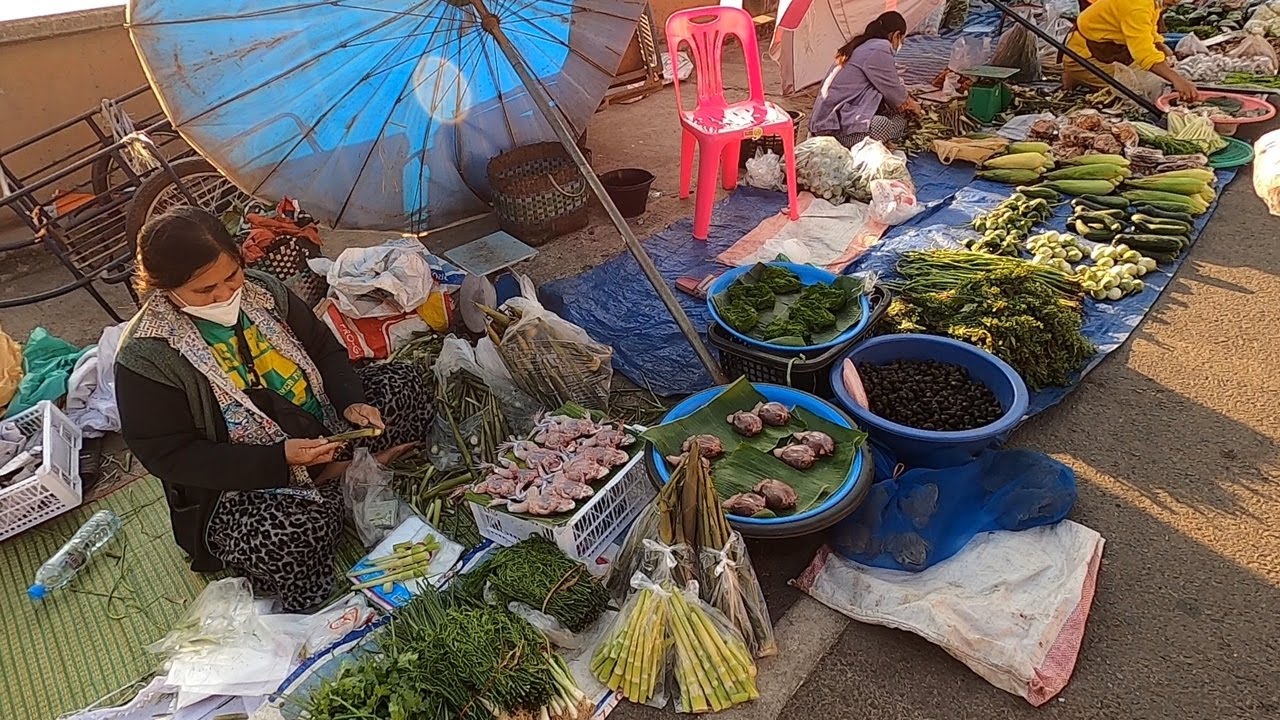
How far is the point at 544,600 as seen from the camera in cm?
248

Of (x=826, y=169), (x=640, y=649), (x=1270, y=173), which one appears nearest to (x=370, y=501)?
(x=640, y=649)

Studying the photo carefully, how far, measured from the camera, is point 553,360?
3514mm

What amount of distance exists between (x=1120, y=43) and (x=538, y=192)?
226 inches

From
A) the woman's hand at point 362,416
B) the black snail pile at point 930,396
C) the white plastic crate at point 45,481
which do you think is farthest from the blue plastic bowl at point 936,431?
the white plastic crate at point 45,481

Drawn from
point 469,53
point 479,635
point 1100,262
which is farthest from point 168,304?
point 1100,262

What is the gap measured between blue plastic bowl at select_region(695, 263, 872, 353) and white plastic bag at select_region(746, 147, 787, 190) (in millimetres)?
2091

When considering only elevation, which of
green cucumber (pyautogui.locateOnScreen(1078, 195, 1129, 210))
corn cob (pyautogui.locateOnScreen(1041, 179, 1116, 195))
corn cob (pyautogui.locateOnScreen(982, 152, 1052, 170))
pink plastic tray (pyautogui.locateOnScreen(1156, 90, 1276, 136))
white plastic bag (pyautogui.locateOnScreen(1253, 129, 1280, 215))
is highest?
white plastic bag (pyautogui.locateOnScreen(1253, 129, 1280, 215))

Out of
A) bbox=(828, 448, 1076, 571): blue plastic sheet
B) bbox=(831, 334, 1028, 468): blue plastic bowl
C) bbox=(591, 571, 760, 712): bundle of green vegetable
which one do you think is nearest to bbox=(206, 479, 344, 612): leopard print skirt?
bbox=(591, 571, 760, 712): bundle of green vegetable

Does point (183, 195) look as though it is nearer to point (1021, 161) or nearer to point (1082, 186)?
point (1021, 161)

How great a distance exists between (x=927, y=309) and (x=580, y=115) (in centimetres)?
240

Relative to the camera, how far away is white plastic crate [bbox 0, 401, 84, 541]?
3238 millimetres

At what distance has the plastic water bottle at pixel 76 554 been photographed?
3006mm

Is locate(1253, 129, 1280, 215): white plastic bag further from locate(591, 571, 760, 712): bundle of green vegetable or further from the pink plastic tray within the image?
the pink plastic tray

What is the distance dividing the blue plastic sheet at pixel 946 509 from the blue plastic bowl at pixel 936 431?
104 mm
